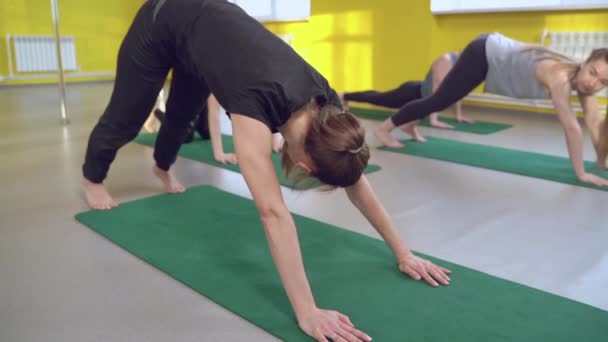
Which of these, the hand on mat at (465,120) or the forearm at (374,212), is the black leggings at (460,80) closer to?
the hand on mat at (465,120)

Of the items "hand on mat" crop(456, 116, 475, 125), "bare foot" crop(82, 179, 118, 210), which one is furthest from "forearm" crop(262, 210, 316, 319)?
"hand on mat" crop(456, 116, 475, 125)

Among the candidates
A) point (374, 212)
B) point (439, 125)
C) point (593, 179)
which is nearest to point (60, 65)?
point (439, 125)

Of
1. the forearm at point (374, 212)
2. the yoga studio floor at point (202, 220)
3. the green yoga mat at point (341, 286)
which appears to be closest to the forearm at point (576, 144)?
the yoga studio floor at point (202, 220)

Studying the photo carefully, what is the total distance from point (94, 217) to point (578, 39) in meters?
3.82

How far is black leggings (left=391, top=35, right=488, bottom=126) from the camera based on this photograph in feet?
9.44

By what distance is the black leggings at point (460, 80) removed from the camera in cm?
288

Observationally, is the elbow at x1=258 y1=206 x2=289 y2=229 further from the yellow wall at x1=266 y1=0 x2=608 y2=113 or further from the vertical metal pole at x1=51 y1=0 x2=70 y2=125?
the yellow wall at x1=266 y1=0 x2=608 y2=113

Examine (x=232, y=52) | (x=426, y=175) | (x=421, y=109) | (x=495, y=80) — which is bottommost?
(x=426, y=175)

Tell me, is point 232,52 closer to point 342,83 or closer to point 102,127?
point 102,127

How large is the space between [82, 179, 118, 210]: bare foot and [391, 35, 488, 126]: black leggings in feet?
5.85

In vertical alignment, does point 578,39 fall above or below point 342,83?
above

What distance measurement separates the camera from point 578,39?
164 inches

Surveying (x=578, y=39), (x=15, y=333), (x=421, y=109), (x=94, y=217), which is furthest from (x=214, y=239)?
(x=578, y=39)

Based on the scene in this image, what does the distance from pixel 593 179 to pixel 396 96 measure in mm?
1651
